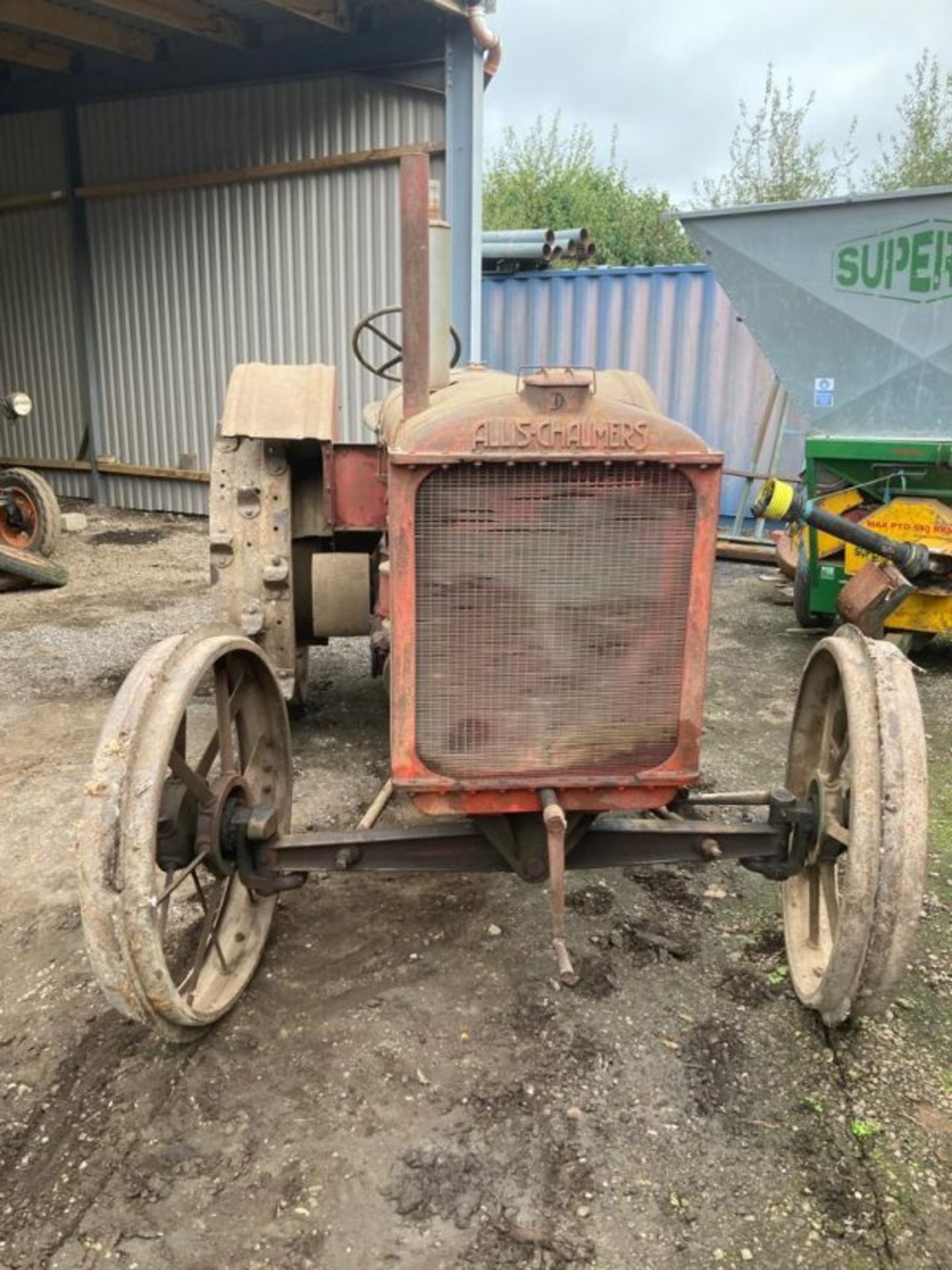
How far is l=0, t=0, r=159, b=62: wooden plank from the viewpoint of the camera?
785 cm

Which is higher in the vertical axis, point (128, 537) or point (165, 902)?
point (165, 902)

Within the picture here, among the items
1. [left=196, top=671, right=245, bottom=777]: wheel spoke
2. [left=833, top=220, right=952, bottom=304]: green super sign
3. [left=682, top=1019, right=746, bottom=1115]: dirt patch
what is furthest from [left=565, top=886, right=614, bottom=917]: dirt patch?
[left=833, top=220, right=952, bottom=304]: green super sign

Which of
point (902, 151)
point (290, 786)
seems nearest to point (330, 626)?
point (290, 786)

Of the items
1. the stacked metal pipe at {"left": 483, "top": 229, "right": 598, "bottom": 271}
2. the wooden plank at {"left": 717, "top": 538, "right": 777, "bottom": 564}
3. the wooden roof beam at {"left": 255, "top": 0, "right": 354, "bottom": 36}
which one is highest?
the wooden roof beam at {"left": 255, "top": 0, "right": 354, "bottom": 36}

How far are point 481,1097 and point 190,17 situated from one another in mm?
8379

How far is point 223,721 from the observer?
2.40 meters

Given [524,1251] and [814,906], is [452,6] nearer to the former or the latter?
[814,906]

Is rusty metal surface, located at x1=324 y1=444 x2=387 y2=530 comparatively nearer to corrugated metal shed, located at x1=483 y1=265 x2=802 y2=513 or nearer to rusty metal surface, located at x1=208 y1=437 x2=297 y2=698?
rusty metal surface, located at x1=208 y1=437 x2=297 y2=698

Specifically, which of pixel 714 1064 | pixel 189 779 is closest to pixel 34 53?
pixel 189 779

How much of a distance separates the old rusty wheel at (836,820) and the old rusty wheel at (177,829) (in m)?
1.28

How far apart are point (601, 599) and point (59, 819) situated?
7.04 ft

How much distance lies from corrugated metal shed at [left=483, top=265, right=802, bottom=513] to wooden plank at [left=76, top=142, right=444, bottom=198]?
157 cm

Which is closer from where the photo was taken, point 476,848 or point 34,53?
point 476,848

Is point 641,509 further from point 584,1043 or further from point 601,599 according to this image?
point 584,1043
